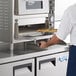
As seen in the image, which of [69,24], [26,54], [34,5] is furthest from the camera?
[34,5]

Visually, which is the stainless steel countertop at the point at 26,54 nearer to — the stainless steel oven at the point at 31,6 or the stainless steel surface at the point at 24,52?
the stainless steel surface at the point at 24,52

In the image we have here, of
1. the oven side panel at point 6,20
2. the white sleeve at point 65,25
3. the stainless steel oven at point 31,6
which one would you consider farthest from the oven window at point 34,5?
the white sleeve at point 65,25

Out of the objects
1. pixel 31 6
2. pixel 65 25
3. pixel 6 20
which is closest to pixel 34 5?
pixel 31 6

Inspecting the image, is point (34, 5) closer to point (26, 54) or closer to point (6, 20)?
point (6, 20)

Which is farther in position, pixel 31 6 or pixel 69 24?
pixel 31 6

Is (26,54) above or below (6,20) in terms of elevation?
below

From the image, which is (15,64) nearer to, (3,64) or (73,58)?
(3,64)

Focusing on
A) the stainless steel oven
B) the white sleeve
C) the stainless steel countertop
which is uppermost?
the stainless steel oven

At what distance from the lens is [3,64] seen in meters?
1.79

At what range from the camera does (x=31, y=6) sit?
6.62ft

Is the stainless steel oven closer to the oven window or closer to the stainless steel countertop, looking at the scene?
the oven window

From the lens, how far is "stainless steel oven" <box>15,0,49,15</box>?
6.36 ft

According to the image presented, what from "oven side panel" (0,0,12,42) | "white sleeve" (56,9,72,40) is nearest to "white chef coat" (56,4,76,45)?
"white sleeve" (56,9,72,40)

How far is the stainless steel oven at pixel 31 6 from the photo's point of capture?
6.36 feet
